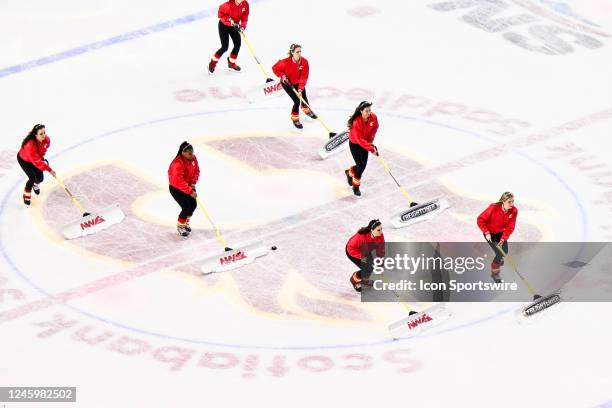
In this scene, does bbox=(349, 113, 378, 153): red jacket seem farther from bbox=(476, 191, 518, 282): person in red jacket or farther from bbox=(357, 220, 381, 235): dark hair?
bbox=(476, 191, 518, 282): person in red jacket

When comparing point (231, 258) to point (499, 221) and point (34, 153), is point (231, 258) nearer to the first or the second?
point (34, 153)

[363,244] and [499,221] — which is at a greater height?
[499,221]

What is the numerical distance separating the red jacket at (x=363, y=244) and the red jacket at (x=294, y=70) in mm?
4224

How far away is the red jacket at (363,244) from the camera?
17.2 meters

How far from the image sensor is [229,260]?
1778 cm

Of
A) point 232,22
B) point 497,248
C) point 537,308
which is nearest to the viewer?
point 537,308

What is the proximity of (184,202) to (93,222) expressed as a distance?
109cm

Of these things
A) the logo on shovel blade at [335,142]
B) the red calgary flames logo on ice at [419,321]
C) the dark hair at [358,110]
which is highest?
the dark hair at [358,110]

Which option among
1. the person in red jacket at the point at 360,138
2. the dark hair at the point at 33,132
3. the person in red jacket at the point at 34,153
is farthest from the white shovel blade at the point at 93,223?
the person in red jacket at the point at 360,138

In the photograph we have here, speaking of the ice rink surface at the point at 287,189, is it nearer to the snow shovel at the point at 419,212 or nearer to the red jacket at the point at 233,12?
the snow shovel at the point at 419,212

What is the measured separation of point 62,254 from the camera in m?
18.2

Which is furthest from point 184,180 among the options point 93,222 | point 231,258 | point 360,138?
point 360,138

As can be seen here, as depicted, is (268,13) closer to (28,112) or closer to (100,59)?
(100,59)

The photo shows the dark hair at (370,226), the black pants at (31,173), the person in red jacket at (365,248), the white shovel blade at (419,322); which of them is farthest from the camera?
the black pants at (31,173)
